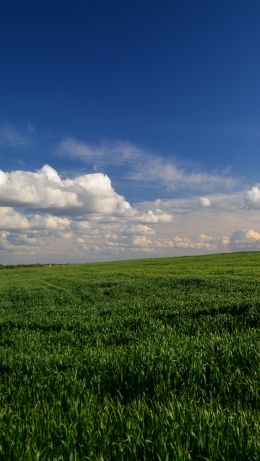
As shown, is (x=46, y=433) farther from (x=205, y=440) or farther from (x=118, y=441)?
(x=205, y=440)

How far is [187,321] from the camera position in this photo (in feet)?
41.4

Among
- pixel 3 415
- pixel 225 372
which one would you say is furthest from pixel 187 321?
pixel 3 415

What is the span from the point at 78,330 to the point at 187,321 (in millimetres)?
3666

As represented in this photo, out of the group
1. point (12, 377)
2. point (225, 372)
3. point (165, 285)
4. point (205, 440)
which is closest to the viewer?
point (205, 440)

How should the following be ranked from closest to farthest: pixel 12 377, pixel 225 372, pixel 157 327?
pixel 225 372
pixel 12 377
pixel 157 327

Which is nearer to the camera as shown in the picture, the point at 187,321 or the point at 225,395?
the point at 225,395

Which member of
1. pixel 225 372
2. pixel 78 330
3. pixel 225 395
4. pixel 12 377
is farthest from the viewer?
pixel 78 330

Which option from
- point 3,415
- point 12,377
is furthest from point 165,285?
point 3,415

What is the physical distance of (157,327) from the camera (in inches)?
469

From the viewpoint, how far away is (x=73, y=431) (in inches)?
162

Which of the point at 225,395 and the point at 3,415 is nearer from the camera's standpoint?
the point at 3,415

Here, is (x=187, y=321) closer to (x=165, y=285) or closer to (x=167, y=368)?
(x=167, y=368)

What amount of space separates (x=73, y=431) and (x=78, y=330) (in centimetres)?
900

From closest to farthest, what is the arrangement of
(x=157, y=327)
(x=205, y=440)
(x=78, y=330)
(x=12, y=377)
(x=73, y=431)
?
(x=205, y=440) → (x=73, y=431) → (x=12, y=377) → (x=157, y=327) → (x=78, y=330)
